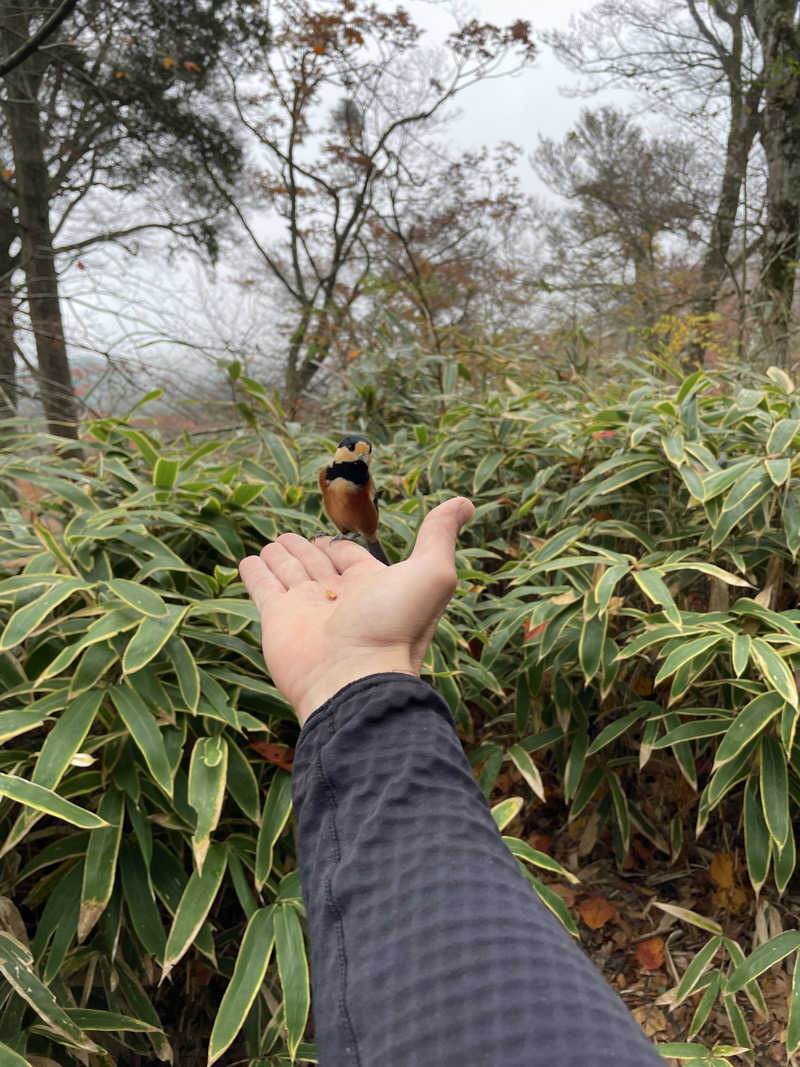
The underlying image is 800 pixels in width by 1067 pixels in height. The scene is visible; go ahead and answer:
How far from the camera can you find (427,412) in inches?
130

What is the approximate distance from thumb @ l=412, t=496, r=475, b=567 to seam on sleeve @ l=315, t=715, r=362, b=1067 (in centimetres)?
29

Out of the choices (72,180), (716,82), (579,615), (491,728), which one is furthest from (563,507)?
(716,82)

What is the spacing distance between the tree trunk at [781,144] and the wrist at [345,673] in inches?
159

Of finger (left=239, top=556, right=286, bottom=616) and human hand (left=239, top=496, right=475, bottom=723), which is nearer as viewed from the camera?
human hand (left=239, top=496, right=475, bottom=723)

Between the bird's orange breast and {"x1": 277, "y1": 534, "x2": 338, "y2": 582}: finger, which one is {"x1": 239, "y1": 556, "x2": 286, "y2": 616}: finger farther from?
the bird's orange breast

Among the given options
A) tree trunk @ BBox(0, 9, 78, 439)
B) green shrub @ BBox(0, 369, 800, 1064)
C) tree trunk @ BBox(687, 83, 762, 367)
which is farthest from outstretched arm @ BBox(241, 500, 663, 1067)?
tree trunk @ BBox(687, 83, 762, 367)

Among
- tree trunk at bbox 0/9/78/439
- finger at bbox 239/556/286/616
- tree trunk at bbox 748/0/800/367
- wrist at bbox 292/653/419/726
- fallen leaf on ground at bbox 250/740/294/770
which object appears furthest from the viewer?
tree trunk at bbox 748/0/800/367

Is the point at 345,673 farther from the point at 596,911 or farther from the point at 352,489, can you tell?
the point at 596,911

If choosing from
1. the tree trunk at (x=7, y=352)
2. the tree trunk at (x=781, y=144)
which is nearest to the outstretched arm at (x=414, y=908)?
the tree trunk at (x=7, y=352)

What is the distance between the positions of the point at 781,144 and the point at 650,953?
4.57m

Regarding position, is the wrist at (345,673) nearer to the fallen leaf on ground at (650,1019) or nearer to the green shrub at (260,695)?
the green shrub at (260,695)

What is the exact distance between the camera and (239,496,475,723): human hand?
2.83 feet

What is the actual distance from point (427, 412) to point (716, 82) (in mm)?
4476

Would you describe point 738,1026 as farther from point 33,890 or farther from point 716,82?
point 716,82
